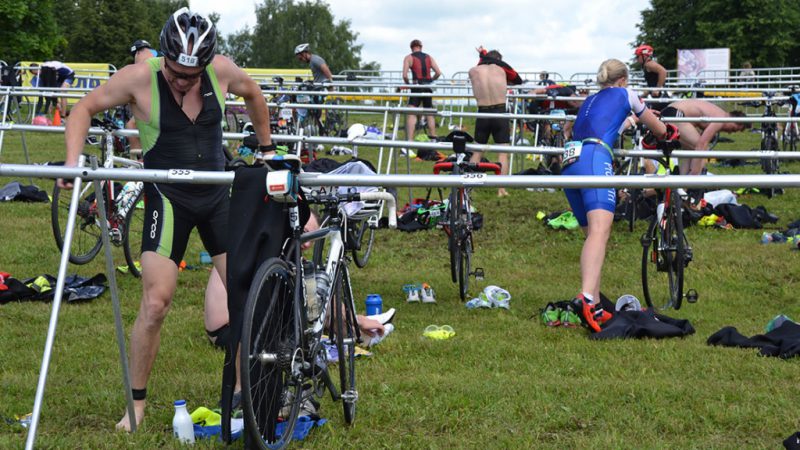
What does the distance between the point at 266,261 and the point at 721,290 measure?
6.16 meters

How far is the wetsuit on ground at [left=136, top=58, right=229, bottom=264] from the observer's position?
17.6 feet

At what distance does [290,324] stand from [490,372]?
2134 mm

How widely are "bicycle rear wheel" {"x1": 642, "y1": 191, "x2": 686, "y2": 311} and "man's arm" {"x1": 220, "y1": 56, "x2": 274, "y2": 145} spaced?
13.8 ft

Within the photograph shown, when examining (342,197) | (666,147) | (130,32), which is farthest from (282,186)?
(130,32)

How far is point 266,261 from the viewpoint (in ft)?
15.1

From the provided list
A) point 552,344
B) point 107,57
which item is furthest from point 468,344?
point 107,57

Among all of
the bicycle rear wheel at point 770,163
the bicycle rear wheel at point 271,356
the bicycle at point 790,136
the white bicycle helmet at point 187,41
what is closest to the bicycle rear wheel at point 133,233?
the white bicycle helmet at point 187,41

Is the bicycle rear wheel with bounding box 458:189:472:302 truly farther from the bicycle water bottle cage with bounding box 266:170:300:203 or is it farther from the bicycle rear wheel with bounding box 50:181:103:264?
the bicycle water bottle cage with bounding box 266:170:300:203

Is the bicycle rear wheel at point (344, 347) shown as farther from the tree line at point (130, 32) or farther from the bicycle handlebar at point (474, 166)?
the tree line at point (130, 32)

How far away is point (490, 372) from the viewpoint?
6.58m

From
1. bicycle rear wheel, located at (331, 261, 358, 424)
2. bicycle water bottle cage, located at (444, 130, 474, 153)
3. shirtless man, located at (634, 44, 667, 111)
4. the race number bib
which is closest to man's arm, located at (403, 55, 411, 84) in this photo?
shirtless man, located at (634, 44, 667, 111)

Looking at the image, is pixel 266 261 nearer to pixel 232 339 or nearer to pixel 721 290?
pixel 232 339

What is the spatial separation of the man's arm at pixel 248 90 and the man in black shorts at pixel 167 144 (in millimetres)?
13

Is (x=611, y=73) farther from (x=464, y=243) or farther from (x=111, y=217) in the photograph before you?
(x=111, y=217)
